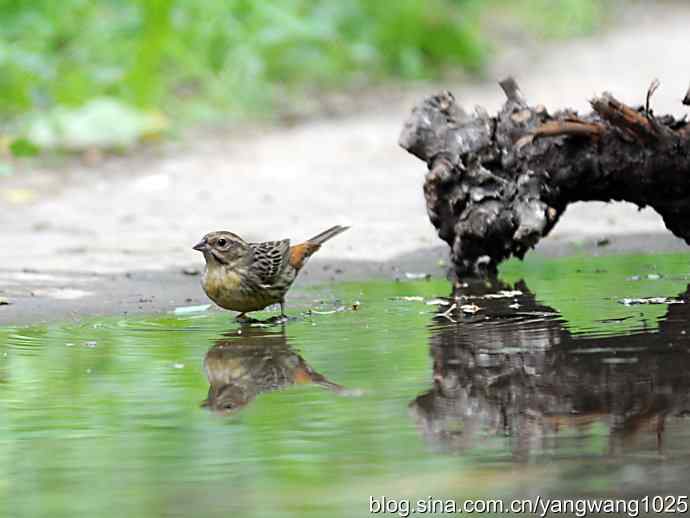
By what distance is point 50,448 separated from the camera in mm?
4129

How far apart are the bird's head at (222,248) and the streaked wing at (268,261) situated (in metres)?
0.07

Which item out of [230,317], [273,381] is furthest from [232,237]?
[273,381]

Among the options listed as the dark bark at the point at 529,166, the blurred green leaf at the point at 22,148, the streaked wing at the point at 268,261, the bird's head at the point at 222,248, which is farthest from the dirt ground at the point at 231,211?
the dark bark at the point at 529,166

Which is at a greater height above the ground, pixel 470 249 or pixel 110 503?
pixel 470 249

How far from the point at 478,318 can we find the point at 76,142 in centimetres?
751

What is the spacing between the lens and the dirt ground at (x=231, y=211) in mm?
7738

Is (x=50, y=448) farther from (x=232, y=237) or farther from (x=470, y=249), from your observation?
(x=470, y=249)

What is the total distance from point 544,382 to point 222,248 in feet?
7.32

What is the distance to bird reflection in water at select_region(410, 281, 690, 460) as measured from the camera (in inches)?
164

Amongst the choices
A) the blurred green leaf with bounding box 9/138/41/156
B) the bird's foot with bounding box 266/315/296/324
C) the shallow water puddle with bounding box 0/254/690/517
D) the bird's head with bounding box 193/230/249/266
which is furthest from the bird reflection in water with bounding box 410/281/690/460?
the blurred green leaf with bounding box 9/138/41/156

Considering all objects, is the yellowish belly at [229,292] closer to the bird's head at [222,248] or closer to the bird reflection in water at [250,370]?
the bird's head at [222,248]

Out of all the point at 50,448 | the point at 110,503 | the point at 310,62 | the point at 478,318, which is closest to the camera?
the point at 110,503

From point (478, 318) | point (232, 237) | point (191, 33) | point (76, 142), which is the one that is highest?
point (191, 33)

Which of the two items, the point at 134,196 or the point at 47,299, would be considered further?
the point at 134,196
